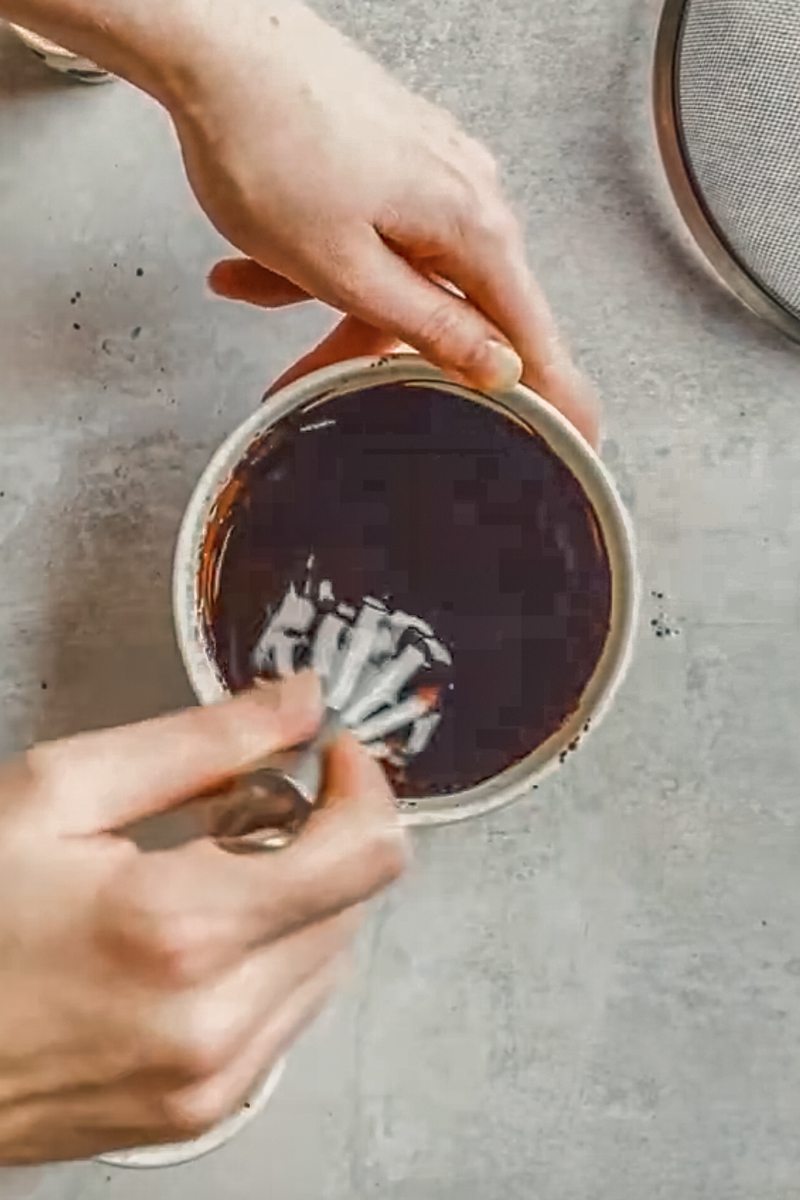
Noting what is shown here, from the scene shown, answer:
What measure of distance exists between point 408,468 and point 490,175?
4.9 inches

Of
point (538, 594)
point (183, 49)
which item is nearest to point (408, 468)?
point (538, 594)

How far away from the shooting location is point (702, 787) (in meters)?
0.74

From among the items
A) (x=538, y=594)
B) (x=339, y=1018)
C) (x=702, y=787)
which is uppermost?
(x=538, y=594)

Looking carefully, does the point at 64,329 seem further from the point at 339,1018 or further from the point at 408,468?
the point at 339,1018

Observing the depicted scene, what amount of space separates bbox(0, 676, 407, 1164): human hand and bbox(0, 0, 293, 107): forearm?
0.82ft

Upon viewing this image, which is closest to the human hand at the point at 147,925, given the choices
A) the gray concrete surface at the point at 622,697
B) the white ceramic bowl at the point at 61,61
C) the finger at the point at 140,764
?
the finger at the point at 140,764

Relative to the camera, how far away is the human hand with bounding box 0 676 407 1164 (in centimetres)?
45

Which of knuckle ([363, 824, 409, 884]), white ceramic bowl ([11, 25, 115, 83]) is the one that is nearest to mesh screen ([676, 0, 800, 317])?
white ceramic bowl ([11, 25, 115, 83])

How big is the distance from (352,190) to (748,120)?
29 cm

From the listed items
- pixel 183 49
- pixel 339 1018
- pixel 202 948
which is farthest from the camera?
pixel 339 1018

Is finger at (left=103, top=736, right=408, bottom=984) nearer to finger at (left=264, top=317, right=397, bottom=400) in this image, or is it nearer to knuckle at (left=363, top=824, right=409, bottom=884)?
knuckle at (left=363, top=824, right=409, bottom=884)

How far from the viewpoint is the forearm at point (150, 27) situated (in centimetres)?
56

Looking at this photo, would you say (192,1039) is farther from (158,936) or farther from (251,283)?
(251,283)

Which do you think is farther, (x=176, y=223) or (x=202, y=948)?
(x=176, y=223)
